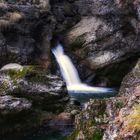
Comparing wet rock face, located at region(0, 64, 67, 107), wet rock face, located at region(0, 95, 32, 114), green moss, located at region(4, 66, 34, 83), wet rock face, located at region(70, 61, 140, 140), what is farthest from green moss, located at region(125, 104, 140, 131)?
green moss, located at region(4, 66, 34, 83)

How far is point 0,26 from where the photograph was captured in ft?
117

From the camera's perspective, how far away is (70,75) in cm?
3969

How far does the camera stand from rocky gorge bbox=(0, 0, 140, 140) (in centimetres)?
2578

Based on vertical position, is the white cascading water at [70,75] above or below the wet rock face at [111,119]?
above

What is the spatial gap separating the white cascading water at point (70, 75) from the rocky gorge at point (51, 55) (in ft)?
2.13

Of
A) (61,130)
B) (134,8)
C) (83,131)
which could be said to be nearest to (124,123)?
(83,131)

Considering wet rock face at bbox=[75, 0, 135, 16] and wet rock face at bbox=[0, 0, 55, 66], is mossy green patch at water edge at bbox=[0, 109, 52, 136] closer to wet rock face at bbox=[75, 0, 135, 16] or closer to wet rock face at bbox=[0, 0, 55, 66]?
wet rock face at bbox=[0, 0, 55, 66]

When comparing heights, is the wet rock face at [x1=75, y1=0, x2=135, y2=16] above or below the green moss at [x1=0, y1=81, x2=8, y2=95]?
above

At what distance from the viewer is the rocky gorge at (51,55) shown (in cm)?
2578

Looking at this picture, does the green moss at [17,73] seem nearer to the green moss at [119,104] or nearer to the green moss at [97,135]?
the green moss at [119,104]

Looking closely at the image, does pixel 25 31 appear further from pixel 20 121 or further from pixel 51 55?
pixel 20 121

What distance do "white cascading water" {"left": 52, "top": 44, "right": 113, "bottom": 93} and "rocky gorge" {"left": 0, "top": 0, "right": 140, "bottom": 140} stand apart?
65 cm

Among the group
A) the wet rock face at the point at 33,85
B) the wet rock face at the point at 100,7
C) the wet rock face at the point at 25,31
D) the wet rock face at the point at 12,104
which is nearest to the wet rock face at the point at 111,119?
the wet rock face at the point at 12,104

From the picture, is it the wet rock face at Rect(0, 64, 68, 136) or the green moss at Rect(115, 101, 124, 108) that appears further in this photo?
the wet rock face at Rect(0, 64, 68, 136)
